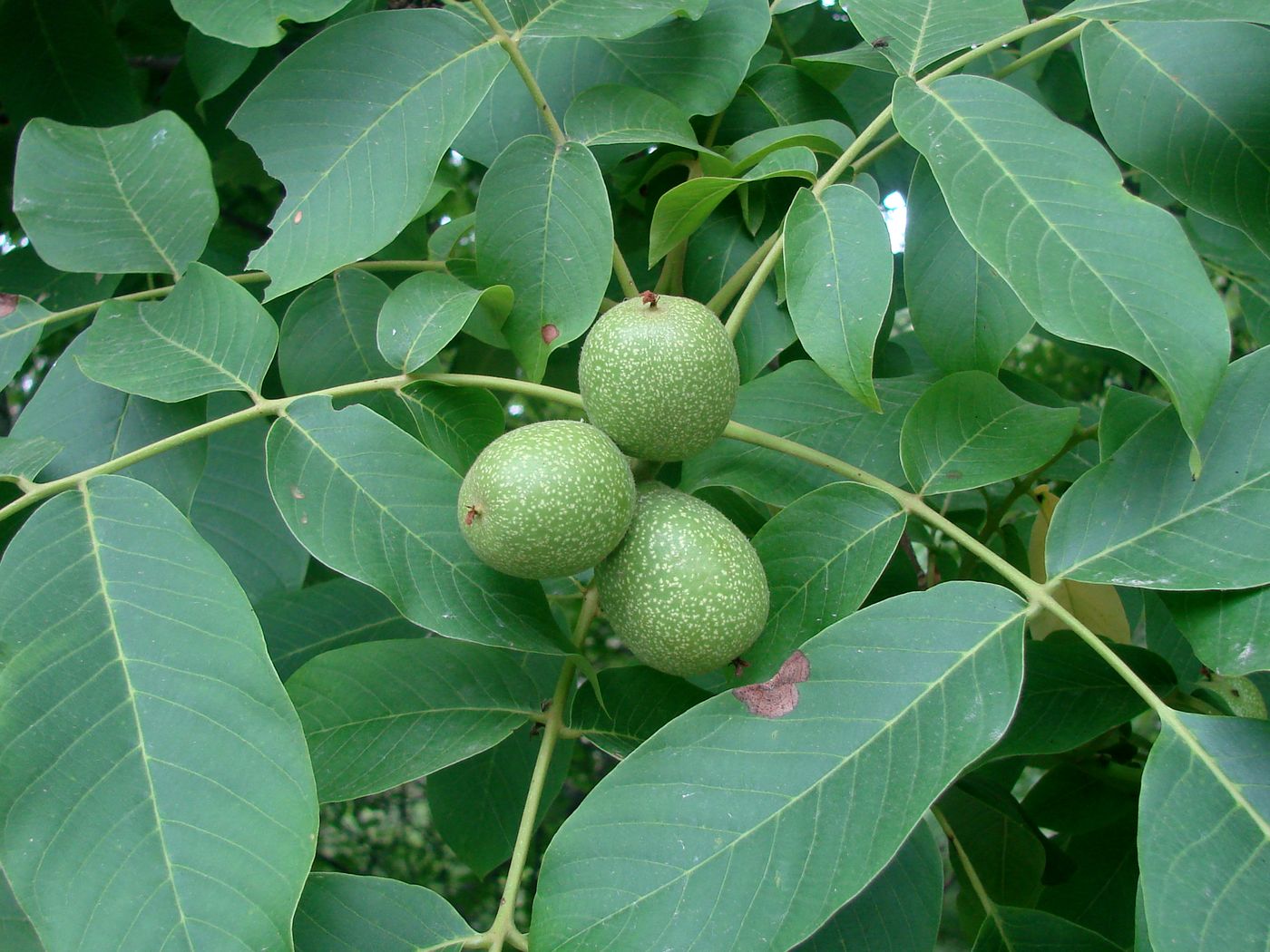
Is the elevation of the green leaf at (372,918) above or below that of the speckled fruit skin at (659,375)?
below

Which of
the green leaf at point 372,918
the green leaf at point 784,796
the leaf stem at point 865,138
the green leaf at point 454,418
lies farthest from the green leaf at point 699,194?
the green leaf at point 372,918

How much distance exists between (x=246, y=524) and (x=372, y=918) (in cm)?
69

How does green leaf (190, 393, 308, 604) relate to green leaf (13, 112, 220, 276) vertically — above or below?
below

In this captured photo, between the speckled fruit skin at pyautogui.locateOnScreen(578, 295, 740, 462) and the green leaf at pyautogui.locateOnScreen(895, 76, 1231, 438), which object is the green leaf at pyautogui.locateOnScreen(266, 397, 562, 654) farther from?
the green leaf at pyautogui.locateOnScreen(895, 76, 1231, 438)

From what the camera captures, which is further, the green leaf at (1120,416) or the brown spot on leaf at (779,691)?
the green leaf at (1120,416)

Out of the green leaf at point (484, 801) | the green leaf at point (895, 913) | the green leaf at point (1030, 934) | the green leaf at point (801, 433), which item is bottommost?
the green leaf at point (484, 801)

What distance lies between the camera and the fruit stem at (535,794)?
37.2 inches

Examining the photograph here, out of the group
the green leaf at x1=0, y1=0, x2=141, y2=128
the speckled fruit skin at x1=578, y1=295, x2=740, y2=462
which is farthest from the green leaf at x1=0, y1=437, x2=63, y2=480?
the green leaf at x1=0, y1=0, x2=141, y2=128

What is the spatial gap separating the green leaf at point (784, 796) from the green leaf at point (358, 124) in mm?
610

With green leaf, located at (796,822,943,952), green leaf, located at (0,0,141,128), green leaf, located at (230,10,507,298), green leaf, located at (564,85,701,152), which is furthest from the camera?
green leaf, located at (0,0,141,128)

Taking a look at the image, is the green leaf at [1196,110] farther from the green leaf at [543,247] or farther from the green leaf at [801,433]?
the green leaf at [543,247]

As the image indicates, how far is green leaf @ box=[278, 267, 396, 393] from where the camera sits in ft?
4.66

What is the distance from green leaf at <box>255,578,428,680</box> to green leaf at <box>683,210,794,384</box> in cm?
55

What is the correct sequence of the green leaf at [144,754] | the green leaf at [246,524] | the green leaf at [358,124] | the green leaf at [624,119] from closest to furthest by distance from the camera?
1. the green leaf at [144,754]
2. the green leaf at [358,124]
3. the green leaf at [624,119]
4. the green leaf at [246,524]
